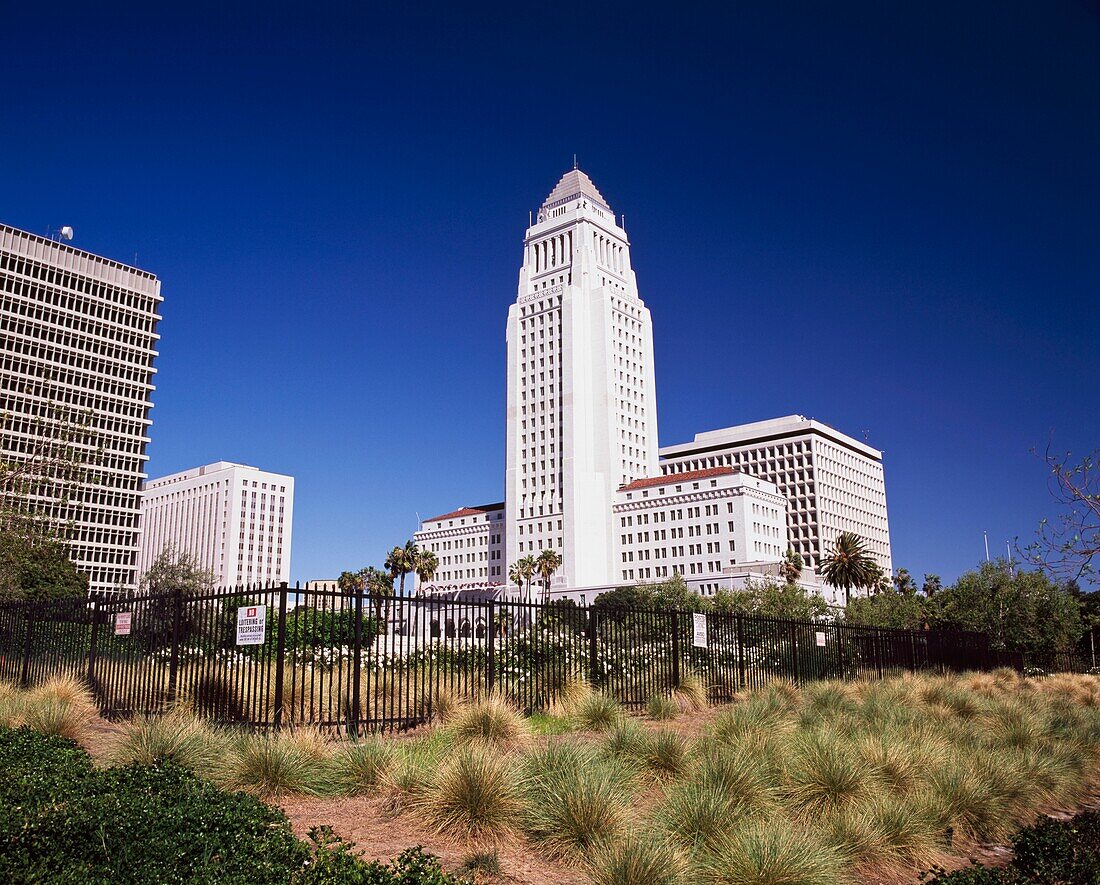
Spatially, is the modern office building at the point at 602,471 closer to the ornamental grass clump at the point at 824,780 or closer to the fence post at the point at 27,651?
the fence post at the point at 27,651

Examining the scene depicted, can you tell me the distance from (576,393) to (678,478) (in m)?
19.8

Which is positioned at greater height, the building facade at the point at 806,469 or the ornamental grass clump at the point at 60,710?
the building facade at the point at 806,469

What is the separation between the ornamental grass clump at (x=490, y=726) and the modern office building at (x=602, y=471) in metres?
101

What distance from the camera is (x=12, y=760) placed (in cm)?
897

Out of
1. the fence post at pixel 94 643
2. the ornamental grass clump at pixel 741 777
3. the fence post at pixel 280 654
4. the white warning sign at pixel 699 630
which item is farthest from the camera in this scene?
the white warning sign at pixel 699 630

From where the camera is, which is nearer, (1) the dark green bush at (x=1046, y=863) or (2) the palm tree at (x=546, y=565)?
(1) the dark green bush at (x=1046, y=863)

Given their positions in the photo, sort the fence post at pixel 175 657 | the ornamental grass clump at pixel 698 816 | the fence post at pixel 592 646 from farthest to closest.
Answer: the fence post at pixel 592 646 < the fence post at pixel 175 657 < the ornamental grass clump at pixel 698 816

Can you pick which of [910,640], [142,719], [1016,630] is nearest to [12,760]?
[142,719]

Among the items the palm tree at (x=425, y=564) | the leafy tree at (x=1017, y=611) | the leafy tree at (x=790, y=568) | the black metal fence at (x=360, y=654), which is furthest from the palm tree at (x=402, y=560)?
the black metal fence at (x=360, y=654)

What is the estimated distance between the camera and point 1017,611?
5553cm

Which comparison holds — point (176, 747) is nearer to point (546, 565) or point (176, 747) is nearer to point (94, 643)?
point (94, 643)

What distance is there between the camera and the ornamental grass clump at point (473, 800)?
840 cm

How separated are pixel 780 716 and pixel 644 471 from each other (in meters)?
126

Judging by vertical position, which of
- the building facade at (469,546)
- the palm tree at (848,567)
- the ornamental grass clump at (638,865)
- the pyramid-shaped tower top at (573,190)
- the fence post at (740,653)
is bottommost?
the ornamental grass clump at (638,865)
